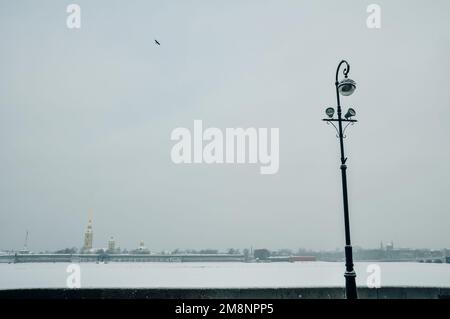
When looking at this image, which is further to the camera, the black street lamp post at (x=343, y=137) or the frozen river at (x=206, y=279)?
the frozen river at (x=206, y=279)

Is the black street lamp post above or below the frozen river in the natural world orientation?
above

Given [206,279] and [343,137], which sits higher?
[343,137]

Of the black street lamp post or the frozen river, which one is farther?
the frozen river

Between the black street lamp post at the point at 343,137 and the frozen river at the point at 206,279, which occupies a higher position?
the black street lamp post at the point at 343,137

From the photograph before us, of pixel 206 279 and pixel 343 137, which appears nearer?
pixel 343 137

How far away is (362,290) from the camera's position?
12.5 metres
